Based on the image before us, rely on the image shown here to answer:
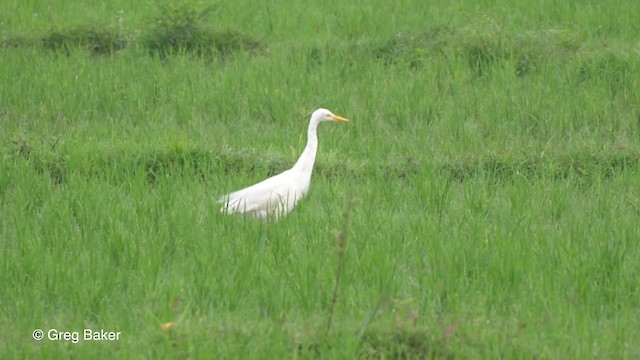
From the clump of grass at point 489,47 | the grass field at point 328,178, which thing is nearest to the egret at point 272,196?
the grass field at point 328,178

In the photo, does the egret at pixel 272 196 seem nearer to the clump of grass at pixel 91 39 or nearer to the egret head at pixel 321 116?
the egret head at pixel 321 116

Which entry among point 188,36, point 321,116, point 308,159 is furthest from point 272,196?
point 188,36

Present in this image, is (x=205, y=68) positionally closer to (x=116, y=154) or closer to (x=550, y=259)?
(x=116, y=154)

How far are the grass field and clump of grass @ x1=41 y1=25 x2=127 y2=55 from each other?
23mm

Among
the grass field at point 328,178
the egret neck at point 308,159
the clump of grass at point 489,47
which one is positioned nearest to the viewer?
the grass field at point 328,178

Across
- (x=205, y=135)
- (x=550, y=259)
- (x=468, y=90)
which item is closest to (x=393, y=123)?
(x=468, y=90)

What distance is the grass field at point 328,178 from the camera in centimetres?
415

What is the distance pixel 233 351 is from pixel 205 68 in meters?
5.88

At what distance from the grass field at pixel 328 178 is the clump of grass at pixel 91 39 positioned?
23mm

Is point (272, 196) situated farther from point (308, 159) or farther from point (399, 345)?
point (399, 345)

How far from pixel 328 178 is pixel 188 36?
357 centimetres

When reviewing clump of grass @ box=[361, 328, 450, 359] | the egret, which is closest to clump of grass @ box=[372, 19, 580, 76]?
the egret

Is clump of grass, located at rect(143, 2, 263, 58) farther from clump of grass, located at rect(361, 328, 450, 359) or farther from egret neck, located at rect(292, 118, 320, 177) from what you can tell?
clump of grass, located at rect(361, 328, 450, 359)

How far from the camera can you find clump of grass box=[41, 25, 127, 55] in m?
10.0
